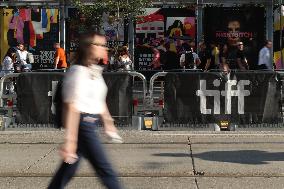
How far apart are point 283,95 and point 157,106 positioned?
2514mm

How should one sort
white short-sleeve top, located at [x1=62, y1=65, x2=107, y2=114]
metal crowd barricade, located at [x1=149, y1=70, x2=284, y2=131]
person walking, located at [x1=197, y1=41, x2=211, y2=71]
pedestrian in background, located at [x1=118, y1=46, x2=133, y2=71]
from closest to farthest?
white short-sleeve top, located at [x1=62, y1=65, x2=107, y2=114]
metal crowd barricade, located at [x1=149, y1=70, x2=284, y2=131]
person walking, located at [x1=197, y1=41, x2=211, y2=71]
pedestrian in background, located at [x1=118, y1=46, x2=133, y2=71]

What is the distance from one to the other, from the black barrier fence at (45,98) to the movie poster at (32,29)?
1612 centimetres

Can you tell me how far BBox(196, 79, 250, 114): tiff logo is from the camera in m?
12.1

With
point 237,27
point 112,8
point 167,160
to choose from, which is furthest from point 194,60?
point 167,160

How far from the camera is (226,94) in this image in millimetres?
12148

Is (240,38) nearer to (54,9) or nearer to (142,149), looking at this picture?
(54,9)

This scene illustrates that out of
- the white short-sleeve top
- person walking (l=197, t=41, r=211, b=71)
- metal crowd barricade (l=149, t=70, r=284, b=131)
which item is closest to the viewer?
the white short-sleeve top

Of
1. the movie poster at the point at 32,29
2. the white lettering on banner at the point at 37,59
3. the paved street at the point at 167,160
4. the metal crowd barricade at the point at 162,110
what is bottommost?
the paved street at the point at 167,160

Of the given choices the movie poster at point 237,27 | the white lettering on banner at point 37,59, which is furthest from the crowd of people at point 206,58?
the white lettering on banner at point 37,59

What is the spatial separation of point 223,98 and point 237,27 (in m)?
16.5

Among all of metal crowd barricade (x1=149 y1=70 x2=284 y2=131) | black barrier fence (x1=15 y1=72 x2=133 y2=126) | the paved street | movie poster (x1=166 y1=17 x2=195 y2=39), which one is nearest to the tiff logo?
metal crowd barricade (x1=149 y1=70 x2=284 y2=131)

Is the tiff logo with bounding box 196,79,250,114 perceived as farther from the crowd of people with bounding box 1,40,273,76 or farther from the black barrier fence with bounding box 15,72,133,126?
the crowd of people with bounding box 1,40,273,76

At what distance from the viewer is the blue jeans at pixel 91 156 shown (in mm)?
5320

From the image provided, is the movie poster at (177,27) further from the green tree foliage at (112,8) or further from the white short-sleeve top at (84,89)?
the white short-sleeve top at (84,89)
